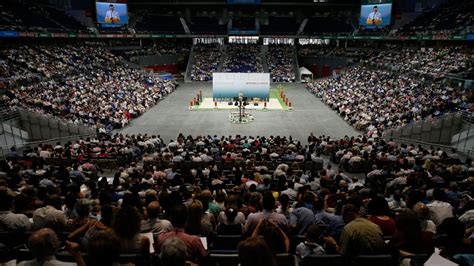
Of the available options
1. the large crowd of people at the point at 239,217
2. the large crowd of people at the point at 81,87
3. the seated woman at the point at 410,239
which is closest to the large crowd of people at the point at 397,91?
the large crowd of people at the point at 239,217

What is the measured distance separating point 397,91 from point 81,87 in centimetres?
3026

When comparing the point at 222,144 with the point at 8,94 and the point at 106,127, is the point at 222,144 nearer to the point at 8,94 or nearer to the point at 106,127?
the point at 106,127

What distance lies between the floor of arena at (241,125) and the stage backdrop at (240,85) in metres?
3.33

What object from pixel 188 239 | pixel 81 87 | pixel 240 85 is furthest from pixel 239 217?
pixel 81 87

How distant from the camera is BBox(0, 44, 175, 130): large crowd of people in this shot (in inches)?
1078

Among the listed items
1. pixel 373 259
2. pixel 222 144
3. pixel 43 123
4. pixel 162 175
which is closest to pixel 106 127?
pixel 43 123

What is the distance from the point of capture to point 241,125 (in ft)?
94.7

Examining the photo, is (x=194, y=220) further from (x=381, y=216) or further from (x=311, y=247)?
(x=381, y=216)

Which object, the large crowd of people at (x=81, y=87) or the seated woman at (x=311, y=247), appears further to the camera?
the large crowd of people at (x=81, y=87)

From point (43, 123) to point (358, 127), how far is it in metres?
22.7

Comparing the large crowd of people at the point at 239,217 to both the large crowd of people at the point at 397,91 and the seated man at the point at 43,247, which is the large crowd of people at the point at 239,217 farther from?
the large crowd of people at the point at 397,91

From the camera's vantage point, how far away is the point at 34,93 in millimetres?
28828

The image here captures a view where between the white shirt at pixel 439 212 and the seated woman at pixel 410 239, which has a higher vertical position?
the seated woman at pixel 410 239

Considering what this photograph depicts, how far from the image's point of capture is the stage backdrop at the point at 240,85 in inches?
1475
